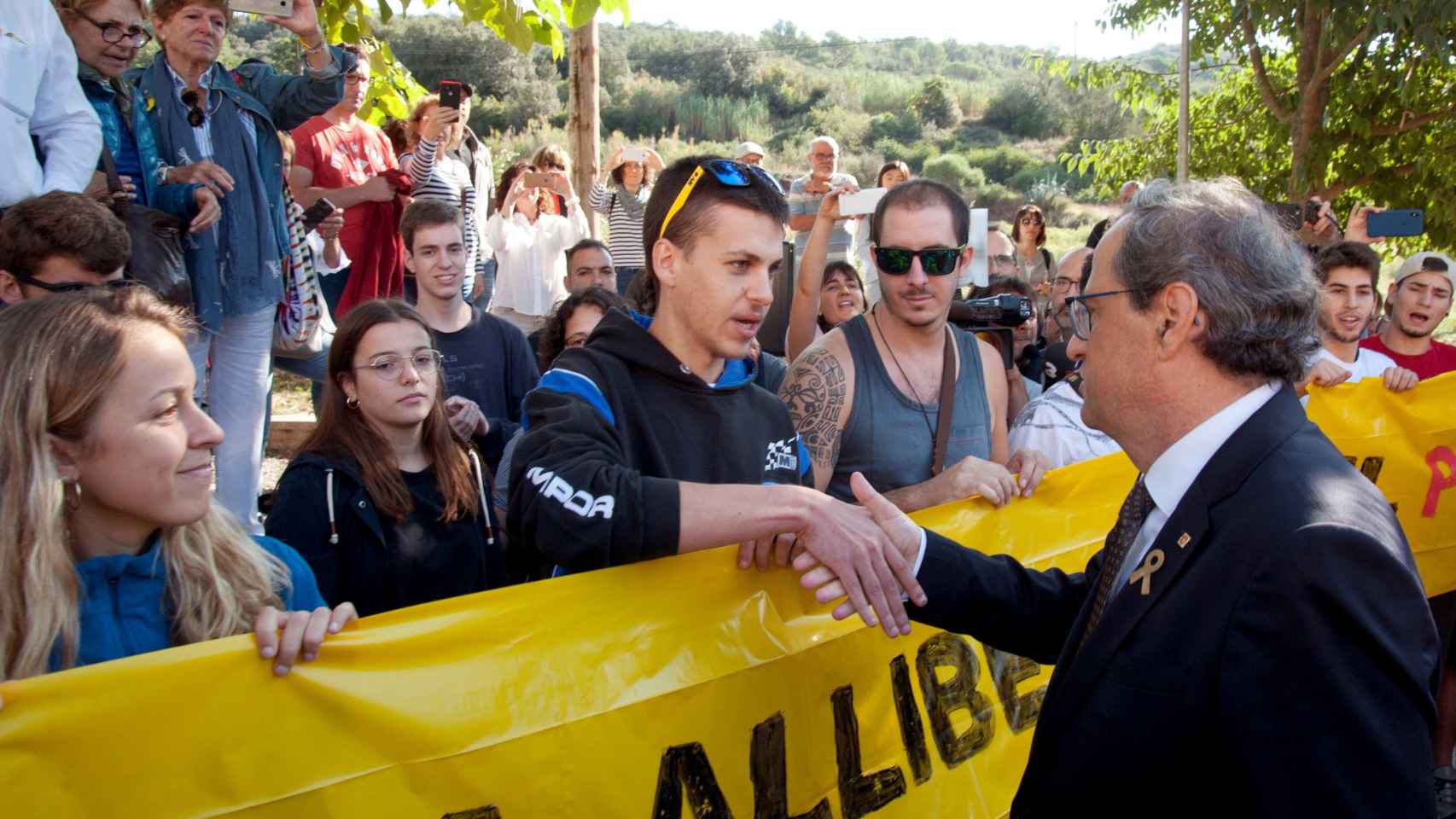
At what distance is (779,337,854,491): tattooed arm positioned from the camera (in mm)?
3678

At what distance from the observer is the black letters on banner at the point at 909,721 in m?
3.04

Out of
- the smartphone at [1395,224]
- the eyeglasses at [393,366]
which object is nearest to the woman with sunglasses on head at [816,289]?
the eyeglasses at [393,366]

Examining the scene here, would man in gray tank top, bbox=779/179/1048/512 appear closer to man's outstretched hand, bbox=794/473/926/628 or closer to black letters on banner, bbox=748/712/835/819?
man's outstretched hand, bbox=794/473/926/628

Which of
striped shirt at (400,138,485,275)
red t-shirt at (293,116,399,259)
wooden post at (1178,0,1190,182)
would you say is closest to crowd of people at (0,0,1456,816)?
red t-shirt at (293,116,399,259)

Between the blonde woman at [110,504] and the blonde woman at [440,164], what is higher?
the blonde woman at [440,164]

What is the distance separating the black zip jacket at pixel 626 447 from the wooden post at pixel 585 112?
7.36m

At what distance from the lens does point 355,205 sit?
278 inches

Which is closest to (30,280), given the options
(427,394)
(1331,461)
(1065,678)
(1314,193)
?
(427,394)

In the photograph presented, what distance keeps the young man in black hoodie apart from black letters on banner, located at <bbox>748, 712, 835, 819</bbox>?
40cm

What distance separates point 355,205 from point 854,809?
5391 mm

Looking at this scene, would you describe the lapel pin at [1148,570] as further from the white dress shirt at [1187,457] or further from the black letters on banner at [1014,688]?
the black letters on banner at [1014,688]

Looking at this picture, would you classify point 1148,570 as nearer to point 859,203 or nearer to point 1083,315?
point 1083,315

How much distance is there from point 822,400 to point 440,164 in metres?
4.72

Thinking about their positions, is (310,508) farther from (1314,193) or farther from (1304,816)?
(1314,193)
